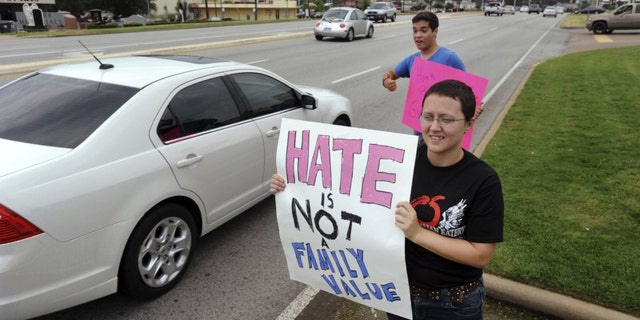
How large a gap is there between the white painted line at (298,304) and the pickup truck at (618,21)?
1210 inches

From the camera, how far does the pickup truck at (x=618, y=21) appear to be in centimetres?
2745

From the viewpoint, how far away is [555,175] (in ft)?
17.3

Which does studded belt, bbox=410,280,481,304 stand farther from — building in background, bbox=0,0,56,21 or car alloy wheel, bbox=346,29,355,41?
building in background, bbox=0,0,56,21

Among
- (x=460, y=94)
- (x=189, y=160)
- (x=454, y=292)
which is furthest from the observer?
(x=189, y=160)

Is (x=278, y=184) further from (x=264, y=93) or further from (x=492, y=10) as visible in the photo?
(x=492, y=10)

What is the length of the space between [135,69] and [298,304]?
229cm

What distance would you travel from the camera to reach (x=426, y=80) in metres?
3.82

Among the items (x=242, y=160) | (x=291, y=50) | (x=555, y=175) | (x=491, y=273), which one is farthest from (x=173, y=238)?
(x=291, y=50)

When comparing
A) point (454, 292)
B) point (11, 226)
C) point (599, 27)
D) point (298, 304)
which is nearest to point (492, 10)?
point (599, 27)

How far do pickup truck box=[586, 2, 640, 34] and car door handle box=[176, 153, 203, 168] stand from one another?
30886mm

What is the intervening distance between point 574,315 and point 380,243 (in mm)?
1846

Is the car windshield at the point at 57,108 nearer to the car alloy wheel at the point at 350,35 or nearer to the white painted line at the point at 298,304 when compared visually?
the white painted line at the point at 298,304

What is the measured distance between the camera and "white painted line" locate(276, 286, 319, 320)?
3174 millimetres

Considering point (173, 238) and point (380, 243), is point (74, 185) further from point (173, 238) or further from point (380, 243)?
point (380, 243)
